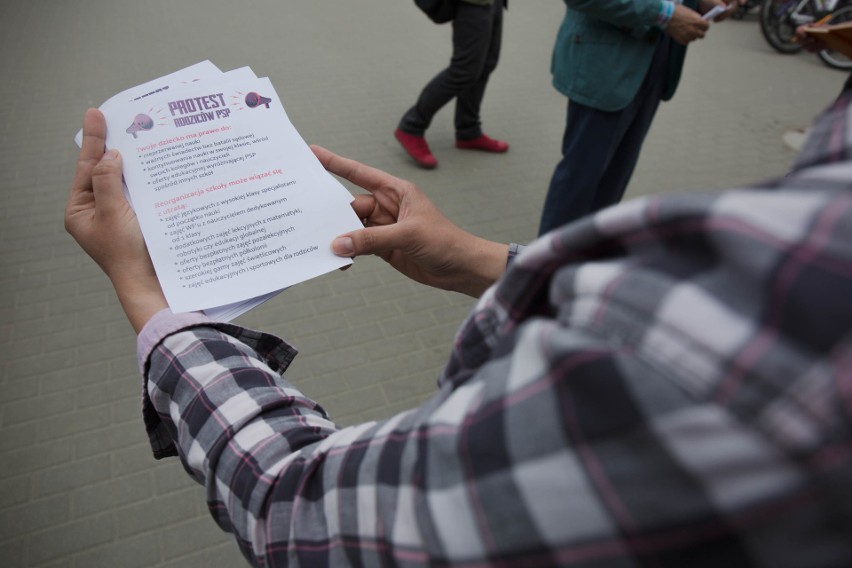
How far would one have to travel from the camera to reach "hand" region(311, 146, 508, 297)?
123cm

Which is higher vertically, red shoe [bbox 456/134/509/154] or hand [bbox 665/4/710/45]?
hand [bbox 665/4/710/45]

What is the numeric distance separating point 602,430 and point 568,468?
4 cm

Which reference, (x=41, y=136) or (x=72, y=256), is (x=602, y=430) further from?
(x=41, y=136)

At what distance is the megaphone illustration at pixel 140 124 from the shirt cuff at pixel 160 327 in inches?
18.1

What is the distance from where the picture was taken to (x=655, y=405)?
1.11ft

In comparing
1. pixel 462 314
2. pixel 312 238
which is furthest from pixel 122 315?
pixel 312 238

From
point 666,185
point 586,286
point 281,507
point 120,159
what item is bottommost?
point 666,185

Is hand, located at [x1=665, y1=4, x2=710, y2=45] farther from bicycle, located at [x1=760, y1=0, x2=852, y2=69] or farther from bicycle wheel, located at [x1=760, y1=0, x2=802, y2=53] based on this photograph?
bicycle wheel, located at [x1=760, y1=0, x2=802, y2=53]

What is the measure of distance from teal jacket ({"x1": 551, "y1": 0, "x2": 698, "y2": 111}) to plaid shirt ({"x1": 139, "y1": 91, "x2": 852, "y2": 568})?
2.01 metres

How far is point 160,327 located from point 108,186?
350 mm

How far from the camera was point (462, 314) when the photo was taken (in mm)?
2787

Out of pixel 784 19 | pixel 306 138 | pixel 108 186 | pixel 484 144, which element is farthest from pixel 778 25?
pixel 108 186

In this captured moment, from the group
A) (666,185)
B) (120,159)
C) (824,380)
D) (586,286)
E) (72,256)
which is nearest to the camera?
(824,380)

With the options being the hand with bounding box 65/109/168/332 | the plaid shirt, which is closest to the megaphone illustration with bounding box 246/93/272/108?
the hand with bounding box 65/109/168/332
